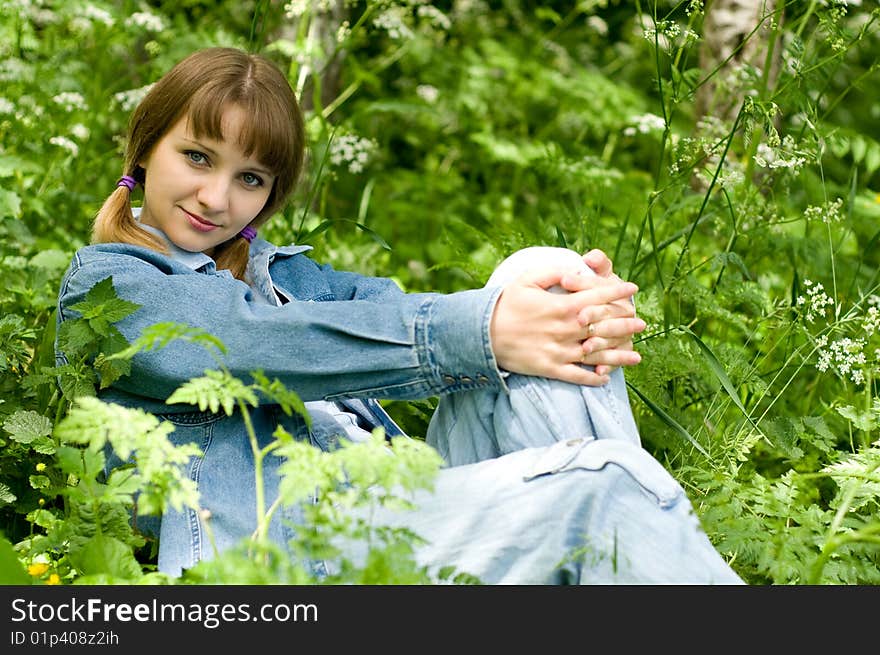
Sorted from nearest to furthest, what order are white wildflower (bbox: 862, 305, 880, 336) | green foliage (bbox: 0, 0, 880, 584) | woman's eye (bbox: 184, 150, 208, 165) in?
green foliage (bbox: 0, 0, 880, 584) < woman's eye (bbox: 184, 150, 208, 165) < white wildflower (bbox: 862, 305, 880, 336)

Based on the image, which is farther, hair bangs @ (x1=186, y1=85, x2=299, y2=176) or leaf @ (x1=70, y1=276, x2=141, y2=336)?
hair bangs @ (x1=186, y1=85, x2=299, y2=176)

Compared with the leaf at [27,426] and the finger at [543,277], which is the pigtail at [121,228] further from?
the finger at [543,277]

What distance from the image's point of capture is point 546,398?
1.86m

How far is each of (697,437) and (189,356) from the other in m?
1.21

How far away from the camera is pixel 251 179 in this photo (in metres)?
2.20

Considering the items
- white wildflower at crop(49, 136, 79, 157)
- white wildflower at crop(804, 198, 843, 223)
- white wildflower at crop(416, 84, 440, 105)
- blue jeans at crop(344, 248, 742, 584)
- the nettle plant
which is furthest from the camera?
white wildflower at crop(416, 84, 440, 105)

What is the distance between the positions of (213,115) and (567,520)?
1.06m

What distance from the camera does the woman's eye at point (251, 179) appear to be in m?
2.19

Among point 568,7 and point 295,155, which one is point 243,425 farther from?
point 568,7

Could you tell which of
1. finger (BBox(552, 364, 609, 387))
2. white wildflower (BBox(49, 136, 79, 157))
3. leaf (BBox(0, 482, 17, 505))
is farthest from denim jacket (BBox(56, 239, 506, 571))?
white wildflower (BBox(49, 136, 79, 157))

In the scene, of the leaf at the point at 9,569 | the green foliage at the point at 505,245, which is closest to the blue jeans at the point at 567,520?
the green foliage at the point at 505,245

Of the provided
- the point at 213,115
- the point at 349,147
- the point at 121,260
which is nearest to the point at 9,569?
the point at 121,260

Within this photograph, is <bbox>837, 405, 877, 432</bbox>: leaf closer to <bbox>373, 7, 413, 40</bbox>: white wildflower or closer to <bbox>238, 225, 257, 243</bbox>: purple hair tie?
<bbox>238, 225, 257, 243</bbox>: purple hair tie

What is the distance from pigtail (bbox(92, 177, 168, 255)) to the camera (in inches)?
82.2
